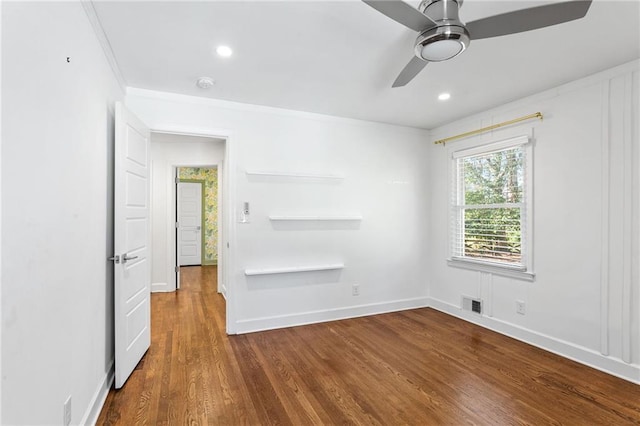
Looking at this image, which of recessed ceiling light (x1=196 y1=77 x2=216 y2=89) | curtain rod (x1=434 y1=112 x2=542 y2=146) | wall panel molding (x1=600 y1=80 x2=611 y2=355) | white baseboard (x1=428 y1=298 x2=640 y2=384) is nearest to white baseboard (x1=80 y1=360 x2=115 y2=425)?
recessed ceiling light (x1=196 y1=77 x2=216 y2=89)

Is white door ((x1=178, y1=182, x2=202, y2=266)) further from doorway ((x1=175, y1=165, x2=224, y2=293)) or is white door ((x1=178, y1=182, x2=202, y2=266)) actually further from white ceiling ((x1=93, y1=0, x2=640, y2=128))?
white ceiling ((x1=93, y1=0, x2=640, y2=128))

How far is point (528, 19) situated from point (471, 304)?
10.2 ft

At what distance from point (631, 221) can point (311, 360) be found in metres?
2.84

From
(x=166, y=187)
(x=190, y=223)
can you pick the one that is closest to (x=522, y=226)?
(x=166, y=187)

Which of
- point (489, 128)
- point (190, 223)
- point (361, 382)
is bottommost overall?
point (361, 382)

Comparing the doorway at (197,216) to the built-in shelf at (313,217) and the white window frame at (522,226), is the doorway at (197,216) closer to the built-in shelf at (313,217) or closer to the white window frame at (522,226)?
the built-in shelf at (313,217)

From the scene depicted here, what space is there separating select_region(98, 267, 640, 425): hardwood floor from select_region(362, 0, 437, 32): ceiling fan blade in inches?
91.1

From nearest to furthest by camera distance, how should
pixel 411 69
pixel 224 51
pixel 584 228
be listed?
pixel 411 69 → pixel 224 51 → pixel 584 228

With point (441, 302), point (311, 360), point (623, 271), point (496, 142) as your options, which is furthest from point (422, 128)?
point (311, 360)

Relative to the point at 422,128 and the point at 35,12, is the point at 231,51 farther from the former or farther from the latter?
the point at 422,128

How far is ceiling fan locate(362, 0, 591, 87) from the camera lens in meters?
1.53

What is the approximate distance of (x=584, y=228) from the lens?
2805 mm

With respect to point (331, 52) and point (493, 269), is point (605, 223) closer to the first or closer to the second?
point (493, 269)

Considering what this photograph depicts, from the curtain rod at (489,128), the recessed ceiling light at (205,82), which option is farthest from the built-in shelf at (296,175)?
the curtain rod at (489,128)
